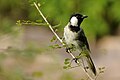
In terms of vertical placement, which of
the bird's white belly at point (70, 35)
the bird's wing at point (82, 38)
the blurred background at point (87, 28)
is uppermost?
the bird's white belly at point (70, 35)

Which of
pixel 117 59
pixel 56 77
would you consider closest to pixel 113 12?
pixel 117 59

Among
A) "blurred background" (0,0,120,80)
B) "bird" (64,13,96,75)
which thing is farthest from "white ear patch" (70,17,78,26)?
"blurred background" (0,0,120,80)

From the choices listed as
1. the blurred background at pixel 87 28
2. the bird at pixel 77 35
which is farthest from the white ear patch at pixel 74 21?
the blurred background at pixel 87 28

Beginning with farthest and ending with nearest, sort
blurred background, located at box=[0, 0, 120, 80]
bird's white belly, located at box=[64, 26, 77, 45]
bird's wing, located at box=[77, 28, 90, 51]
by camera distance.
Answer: blurred background, located at box=[0, 0, 120, 80] < bird's wing, located at box=[77, 28, 90, 51] < bird's white belly, located at box=[64, 26, 77, 45]

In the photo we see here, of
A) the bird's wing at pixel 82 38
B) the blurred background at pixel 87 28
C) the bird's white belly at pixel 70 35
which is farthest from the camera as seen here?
the blurred background at pixel 87 28

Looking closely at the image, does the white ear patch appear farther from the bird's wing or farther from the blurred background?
the blurred background

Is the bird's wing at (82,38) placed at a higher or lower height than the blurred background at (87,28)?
higher

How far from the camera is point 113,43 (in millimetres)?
9797

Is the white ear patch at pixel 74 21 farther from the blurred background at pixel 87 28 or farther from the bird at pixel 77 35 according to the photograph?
the blurred background at pixel 87 28

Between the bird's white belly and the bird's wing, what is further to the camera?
the bird's wing

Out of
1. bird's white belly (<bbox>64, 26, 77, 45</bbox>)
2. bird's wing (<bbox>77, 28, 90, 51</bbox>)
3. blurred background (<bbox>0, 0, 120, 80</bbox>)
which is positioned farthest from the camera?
blurred background (<bbox>0, 0, 120, 80</bbox>)

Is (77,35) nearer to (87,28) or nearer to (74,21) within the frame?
(74,21)

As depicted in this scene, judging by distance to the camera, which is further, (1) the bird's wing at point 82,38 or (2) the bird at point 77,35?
(1) the bird's wing at point 82,38

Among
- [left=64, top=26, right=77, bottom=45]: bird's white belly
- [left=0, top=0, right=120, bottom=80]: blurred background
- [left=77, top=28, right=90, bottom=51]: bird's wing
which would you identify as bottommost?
[left=0, top=0, right=120, bottom=80]: blurred background
